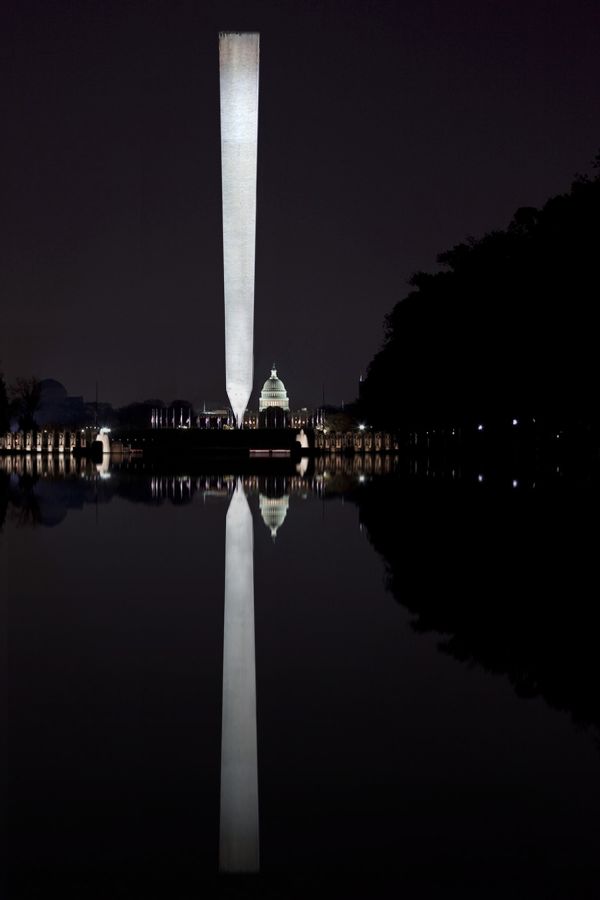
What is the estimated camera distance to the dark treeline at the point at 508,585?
5770 millimetres

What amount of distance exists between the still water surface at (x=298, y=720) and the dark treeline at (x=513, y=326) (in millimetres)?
19371

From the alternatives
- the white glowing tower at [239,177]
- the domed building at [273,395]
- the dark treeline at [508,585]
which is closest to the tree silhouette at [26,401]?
the white glowing tower at [239,177]

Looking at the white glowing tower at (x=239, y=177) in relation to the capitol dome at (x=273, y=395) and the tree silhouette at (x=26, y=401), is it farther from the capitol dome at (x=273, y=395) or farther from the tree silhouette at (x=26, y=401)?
the capitol dome at (x=273, y=395)

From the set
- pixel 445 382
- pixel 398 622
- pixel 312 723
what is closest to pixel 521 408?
pixel 445 382

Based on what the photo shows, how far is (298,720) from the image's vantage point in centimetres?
479

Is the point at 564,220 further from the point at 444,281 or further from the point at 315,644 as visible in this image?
the point at 315,644

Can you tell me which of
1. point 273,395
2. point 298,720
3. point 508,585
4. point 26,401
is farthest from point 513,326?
point 273,395

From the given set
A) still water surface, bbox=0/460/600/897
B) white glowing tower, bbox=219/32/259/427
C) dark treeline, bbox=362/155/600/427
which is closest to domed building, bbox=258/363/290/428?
white glowing tower, bbox=219/32/259/427

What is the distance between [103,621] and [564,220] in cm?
2556

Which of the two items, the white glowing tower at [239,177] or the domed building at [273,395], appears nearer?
the white glowing tower at [239,177]

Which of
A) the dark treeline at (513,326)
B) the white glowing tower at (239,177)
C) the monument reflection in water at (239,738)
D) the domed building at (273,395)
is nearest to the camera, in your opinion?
the monument reflection in water at (239,738)

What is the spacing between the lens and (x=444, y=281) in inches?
1767

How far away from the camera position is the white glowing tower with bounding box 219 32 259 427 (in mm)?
53125

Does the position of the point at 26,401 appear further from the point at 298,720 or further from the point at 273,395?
the point at 298,720
